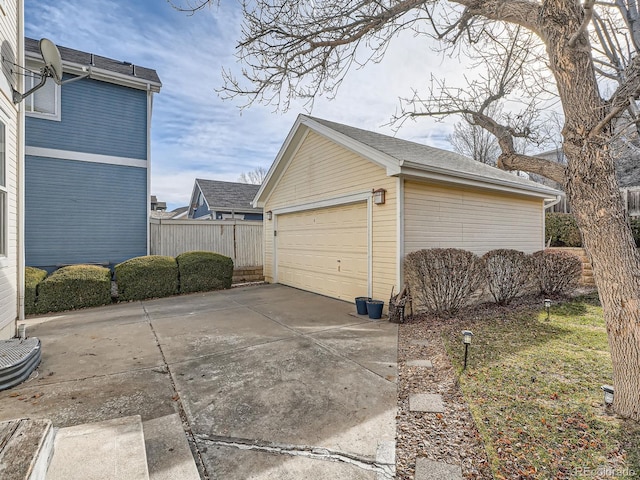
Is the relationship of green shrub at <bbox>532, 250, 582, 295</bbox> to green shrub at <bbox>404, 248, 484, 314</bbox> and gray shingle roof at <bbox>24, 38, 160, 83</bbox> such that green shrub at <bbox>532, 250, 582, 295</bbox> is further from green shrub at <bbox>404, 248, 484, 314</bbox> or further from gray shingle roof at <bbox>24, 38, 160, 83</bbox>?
gray shingle roof at <bbox>24, 38, 160, 83</bbox>

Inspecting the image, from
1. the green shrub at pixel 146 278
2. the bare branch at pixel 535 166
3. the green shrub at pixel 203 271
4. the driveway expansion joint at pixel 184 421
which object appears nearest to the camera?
the driveway expansion joint at pixel 184 421

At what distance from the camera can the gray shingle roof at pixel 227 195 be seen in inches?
661

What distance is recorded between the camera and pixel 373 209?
670 centimetres

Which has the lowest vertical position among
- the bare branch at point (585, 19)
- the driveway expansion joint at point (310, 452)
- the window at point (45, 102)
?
the driveway expansion joint at point (310, 452)

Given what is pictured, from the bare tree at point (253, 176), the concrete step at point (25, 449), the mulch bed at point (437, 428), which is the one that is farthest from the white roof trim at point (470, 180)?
the bare tree at point (253, 176)

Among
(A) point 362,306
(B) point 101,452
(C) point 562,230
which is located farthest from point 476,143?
(B) point 101,452

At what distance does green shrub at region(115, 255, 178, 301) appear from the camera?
7.89 metres

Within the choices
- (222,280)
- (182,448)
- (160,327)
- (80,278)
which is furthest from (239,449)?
(222,280)

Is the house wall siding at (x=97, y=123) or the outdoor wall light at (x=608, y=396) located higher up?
the house wall siding at (x=97, y=123)

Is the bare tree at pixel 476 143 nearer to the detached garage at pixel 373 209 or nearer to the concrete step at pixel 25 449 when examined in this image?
the detached garage at pixel 373 209

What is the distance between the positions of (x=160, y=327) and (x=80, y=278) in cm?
320

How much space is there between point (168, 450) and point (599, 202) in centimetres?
376

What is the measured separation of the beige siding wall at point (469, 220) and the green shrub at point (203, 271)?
5.67 m

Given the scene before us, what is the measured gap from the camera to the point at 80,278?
7.15m
